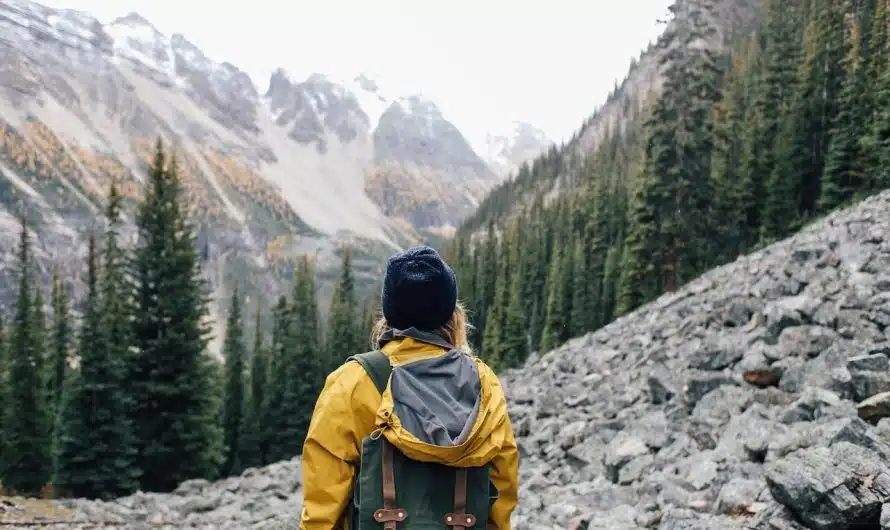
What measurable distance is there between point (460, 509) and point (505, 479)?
381 millimetres

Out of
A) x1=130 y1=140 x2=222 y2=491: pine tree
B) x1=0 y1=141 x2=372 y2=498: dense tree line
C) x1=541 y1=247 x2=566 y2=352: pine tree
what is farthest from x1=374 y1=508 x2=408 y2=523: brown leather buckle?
x1=541 y1=247 x2=566 y2=352: pine tree

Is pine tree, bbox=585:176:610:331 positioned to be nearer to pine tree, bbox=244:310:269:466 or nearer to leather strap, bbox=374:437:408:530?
pine tree, bbox=244:310:269:466

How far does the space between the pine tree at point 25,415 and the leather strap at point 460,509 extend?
28.4 metres

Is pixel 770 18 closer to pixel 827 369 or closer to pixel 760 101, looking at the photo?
pixel 760 101

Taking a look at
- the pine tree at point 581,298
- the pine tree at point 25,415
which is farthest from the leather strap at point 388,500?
the pine tree at point 581,298

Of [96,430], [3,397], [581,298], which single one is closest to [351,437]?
[96,430]

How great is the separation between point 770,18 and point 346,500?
124 metres

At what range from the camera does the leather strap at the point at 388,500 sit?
2574 millimetres

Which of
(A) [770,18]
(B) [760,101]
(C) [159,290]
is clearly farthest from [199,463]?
(A) [770,18]

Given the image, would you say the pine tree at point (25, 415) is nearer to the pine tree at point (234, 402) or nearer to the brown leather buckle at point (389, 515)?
the pine tree at point (234, 402)

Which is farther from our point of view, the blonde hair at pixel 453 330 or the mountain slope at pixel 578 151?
the mountain slope at pixel 578 151

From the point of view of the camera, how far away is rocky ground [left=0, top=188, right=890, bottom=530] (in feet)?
16.6

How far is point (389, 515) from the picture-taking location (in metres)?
2.58

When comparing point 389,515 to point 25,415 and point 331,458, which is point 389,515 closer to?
→ point 331,458
